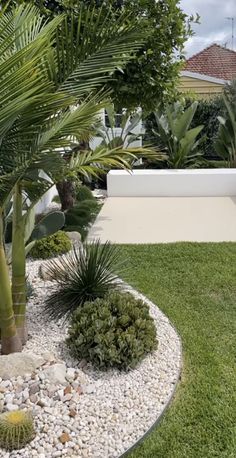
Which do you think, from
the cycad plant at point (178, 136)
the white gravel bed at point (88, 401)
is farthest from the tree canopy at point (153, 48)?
the cycad plant at point (178, 136)

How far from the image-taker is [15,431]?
8.69ft

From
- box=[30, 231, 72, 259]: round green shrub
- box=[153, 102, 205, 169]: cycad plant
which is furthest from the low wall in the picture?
box=[30, 231, 72, 259]: round green shrub

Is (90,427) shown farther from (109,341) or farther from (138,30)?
(138,30)

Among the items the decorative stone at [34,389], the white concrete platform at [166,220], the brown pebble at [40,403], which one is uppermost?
the decorative stone at [34,389]

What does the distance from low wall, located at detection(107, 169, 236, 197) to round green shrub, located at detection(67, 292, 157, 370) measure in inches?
302

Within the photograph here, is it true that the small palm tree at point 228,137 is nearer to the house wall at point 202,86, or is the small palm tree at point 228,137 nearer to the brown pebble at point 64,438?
the house wall at point 202,86

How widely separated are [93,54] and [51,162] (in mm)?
859

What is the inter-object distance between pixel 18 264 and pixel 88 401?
1.20 meters

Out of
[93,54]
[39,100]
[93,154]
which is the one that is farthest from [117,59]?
[39,100]

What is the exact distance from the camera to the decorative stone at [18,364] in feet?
10.3

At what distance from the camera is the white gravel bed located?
271cm

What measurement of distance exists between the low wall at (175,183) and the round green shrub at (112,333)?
25.2ft

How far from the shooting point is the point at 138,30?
10.5ft

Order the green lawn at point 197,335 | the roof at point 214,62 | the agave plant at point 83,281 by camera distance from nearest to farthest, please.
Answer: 1. the green lawn at point 197,335
2. the agave plant at point 83,281
3. the roof at point 214,62
